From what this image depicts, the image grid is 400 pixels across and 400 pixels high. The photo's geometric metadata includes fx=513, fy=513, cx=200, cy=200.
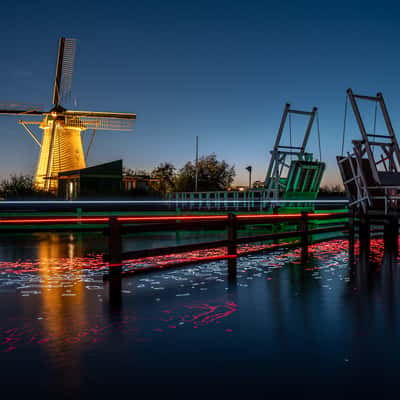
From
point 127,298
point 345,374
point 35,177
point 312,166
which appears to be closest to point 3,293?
point 127,298

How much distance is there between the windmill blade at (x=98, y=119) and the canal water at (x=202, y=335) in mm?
40546

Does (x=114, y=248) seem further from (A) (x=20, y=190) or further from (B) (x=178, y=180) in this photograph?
(B) (x=178, y=180)

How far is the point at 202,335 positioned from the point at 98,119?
154 feet

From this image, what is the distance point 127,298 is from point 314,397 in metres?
3.73

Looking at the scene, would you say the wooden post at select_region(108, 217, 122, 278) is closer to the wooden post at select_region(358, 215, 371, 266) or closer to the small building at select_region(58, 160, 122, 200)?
the wooden post at select_region(358, 215, 371, 266)

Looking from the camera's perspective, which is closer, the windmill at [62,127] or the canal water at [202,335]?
the canal water at [202,335]

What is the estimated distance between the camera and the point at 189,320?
5508 millimetres

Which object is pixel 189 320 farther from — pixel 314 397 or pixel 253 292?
pixel 314 397

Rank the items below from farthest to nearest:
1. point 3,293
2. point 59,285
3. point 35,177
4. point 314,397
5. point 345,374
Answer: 1. point 35,177
2. point 59,285
3. point 3,293
4. point 345,374
5. point 314,397

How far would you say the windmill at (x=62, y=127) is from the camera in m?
45.4

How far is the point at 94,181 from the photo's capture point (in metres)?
40.9

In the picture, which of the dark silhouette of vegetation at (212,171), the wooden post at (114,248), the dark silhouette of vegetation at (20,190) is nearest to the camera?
the wooden post at (114,248)

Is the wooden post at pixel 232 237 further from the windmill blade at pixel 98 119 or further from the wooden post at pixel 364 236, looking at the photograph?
the windmill blade at pixel 98 119

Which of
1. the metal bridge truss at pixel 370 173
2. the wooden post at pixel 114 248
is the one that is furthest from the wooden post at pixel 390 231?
the wooden post at pixel 114 248
